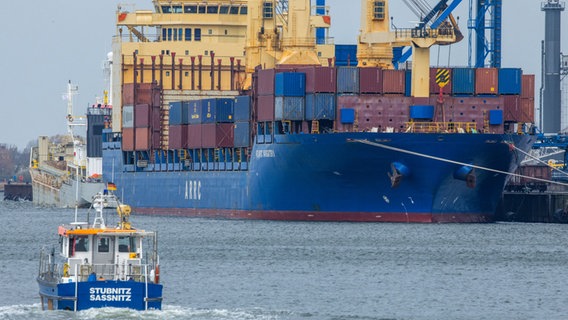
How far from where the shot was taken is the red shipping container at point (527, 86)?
80.4 m

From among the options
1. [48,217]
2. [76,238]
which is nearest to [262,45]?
[48,217]

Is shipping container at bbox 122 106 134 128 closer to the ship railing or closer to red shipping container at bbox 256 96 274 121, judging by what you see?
red shipping container at bbox 256 96 274 121

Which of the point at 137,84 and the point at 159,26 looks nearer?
the point at 137,84

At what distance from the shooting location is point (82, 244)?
40.1 m

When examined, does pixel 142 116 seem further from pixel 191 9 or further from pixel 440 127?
pixel 440 127

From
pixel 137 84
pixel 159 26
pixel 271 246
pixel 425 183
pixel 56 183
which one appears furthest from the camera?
pixel 56 183

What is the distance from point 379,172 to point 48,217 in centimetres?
3017

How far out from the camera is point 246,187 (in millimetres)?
87688

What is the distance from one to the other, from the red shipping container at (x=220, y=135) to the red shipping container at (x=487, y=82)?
58.1 feet

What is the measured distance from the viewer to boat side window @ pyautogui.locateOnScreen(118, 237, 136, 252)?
4019 cm

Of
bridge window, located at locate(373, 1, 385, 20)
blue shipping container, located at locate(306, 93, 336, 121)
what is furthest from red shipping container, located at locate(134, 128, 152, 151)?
blue shipping container, located at locate(306, 93, 336, 121)

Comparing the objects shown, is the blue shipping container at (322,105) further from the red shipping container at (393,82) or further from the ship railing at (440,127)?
the ship railing at (440,127)

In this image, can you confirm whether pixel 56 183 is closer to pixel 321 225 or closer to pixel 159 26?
pixel 159 26

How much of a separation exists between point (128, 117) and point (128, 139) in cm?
150
